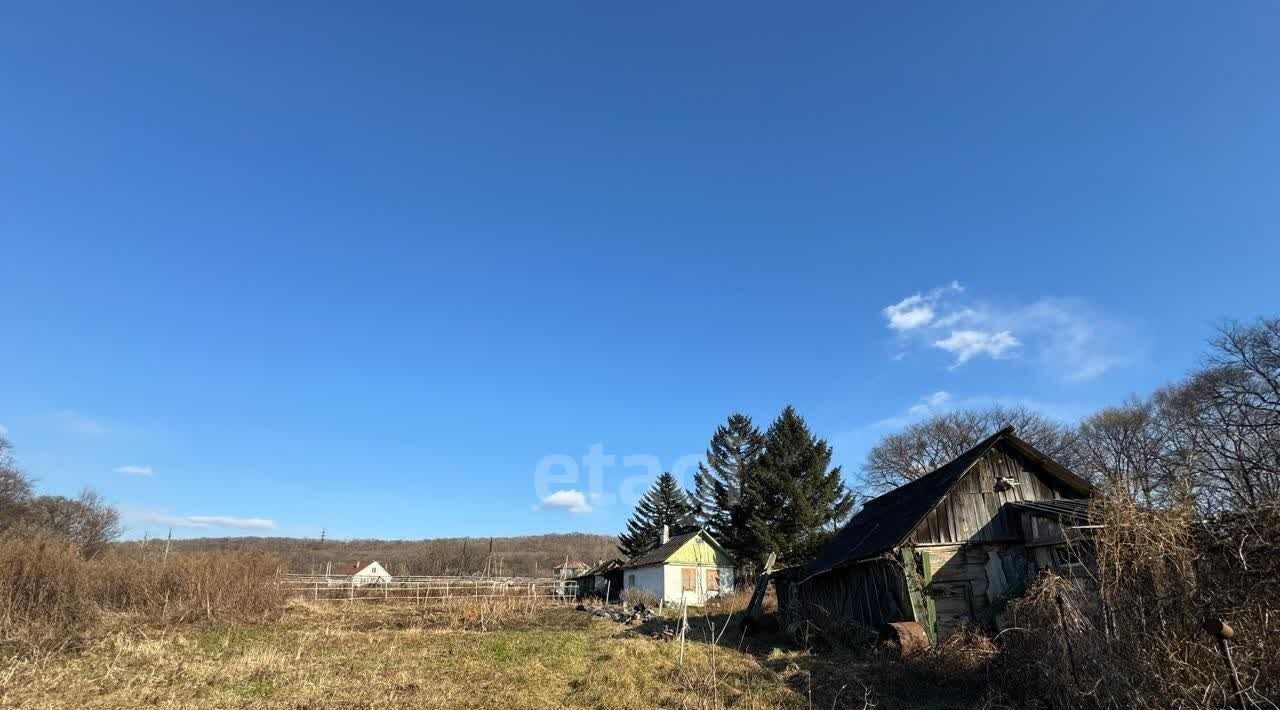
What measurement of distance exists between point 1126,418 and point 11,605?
2348 inches

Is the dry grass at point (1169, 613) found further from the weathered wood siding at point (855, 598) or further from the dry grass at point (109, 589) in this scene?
the dry grass at point (109, 589)

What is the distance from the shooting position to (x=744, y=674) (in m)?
12.6

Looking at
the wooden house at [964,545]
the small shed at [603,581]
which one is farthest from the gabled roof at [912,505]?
the small shed at [603,581]

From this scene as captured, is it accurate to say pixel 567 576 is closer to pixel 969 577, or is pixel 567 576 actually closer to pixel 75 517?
pixel 75 517

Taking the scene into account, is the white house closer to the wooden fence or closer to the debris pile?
the debris pile

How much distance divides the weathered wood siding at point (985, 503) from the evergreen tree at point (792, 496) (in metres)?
22.2

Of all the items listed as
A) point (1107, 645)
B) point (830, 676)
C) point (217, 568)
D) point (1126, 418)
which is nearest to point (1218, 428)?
point (1126, 418)

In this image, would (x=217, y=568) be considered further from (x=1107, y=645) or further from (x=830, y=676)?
(x=1107, y=645)

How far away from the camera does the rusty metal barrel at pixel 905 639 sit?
13984 millimetres

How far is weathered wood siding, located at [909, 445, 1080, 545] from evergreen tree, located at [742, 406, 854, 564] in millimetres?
22152

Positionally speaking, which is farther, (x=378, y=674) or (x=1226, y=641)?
(x=378, y=674)

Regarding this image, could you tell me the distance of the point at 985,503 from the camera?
17281mm

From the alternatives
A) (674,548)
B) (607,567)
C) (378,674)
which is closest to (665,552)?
(674,548)

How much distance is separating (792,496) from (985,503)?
77.2 feet
